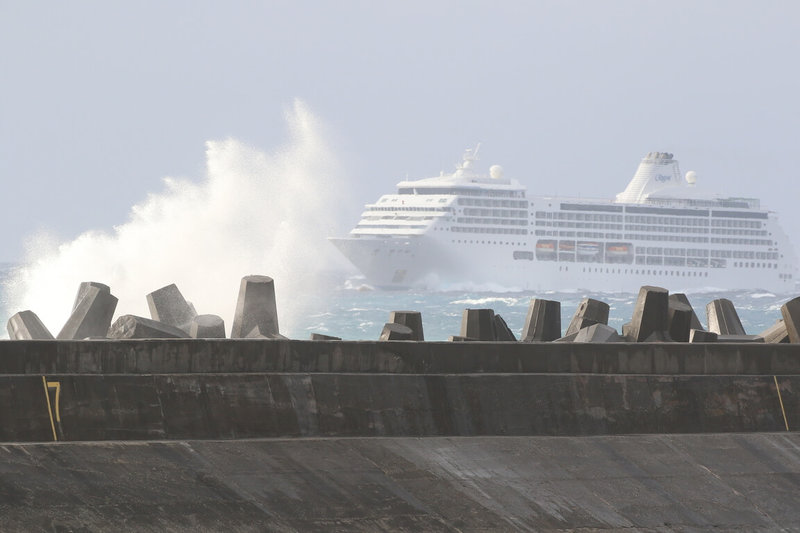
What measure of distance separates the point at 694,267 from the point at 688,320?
102 metres

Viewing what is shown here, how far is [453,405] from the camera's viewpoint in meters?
7.39

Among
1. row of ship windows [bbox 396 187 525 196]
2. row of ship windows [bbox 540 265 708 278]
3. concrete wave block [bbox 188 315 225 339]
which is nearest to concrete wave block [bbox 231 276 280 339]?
concrete wave block [bbox 188 315 225 339]

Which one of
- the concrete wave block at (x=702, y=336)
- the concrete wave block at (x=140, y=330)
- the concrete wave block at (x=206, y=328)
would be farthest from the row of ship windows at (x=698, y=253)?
the concrete wave block at (x=140, y=330)

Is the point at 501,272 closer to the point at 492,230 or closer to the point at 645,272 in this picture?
the point at 492,230

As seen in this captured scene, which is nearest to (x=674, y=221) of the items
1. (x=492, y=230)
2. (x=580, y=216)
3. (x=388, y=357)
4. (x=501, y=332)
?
(x=580, y=216)

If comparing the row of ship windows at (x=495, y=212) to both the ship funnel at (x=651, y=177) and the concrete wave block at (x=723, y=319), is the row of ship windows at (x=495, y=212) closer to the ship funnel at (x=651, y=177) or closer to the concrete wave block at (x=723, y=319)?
the ship funnel at (x=651, y=177)

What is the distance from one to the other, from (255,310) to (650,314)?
113 inches

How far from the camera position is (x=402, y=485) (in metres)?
6.52

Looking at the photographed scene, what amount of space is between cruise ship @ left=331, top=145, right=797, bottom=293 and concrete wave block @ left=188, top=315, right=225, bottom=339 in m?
90.5

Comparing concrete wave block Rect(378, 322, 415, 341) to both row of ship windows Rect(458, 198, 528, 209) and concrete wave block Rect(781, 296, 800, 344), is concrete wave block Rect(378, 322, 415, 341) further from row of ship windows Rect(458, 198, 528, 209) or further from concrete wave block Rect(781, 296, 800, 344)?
row of ship windows Rect(458, 198, 528, 209)

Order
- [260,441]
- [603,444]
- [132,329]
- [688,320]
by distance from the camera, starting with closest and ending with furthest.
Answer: [260,441], [603,444], [132,329], [688,320]

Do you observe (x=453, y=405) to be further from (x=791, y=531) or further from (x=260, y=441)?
(x=791, y=531)

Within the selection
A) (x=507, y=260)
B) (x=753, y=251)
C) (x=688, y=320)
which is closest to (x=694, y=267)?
(x=753, y=251)

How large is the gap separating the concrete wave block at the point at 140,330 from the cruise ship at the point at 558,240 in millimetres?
90960
